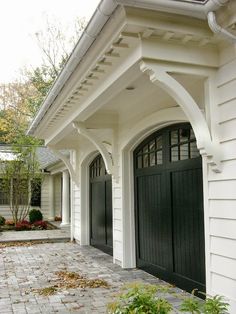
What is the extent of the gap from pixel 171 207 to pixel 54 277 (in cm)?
230

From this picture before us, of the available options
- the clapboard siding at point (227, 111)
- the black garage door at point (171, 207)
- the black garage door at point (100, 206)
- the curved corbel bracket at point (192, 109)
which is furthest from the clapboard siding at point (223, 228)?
the black garage door at point (100, 206)

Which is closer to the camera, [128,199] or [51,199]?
[128,199]

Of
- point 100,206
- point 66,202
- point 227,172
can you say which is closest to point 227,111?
point 227,172

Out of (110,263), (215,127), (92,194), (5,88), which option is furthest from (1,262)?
(5,88)

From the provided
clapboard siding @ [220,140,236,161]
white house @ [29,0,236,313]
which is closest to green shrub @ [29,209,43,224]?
white house @ [29,0,236,313]

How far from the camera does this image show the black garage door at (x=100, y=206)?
26.8 ft

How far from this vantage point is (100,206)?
29.0 ft

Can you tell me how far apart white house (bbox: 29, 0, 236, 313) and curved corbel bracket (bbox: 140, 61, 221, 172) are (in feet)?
0.03

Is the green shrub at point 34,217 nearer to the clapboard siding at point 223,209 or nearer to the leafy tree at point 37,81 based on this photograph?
the leafy tree at point 37,81

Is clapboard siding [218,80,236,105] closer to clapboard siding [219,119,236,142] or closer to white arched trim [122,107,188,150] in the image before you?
clapboard siding [219,119,236,142]

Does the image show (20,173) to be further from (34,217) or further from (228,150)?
(228,150)

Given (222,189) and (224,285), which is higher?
(222,189)

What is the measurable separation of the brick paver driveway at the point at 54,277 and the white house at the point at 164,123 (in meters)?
0.46

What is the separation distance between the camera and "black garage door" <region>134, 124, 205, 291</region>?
15.5 feet
